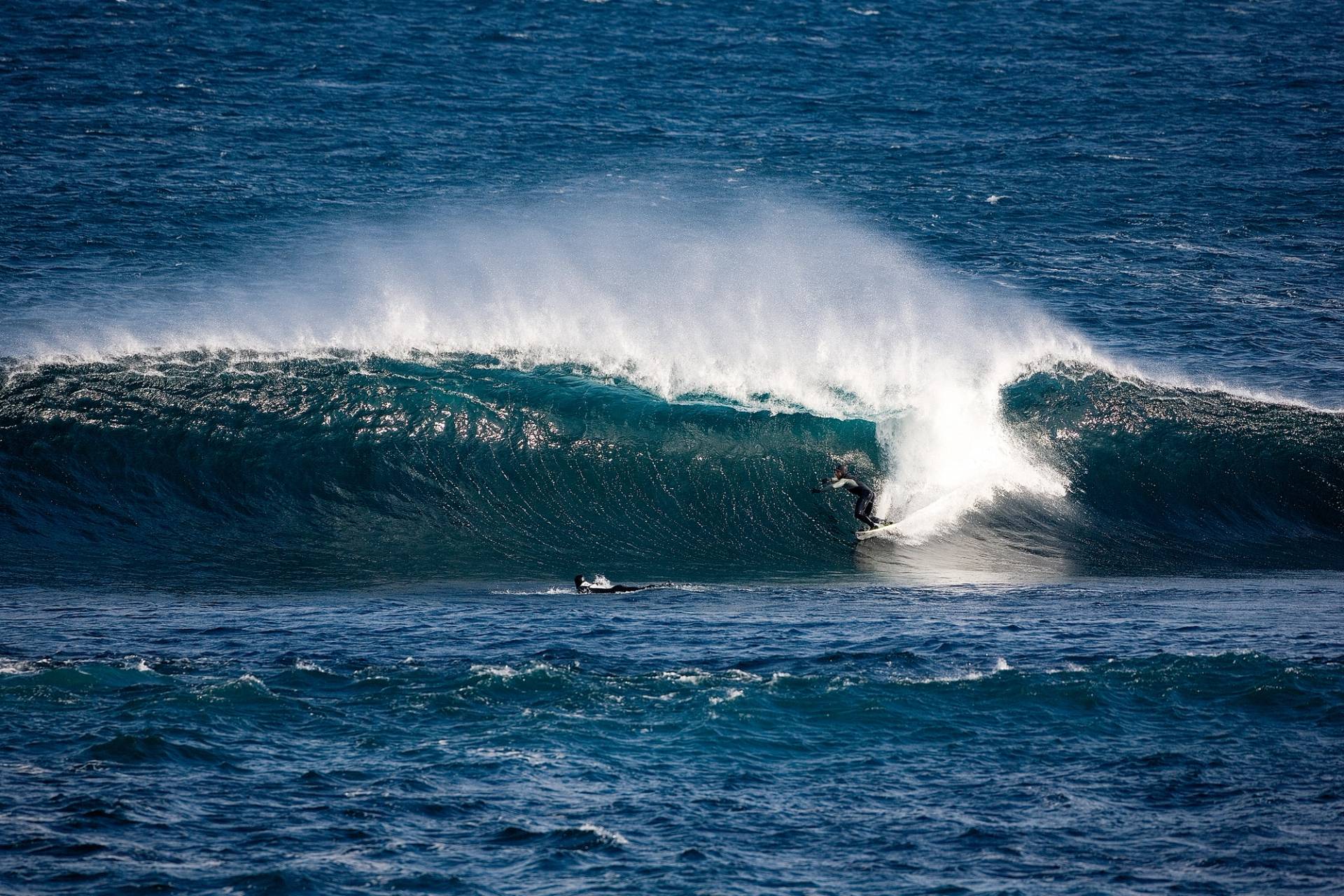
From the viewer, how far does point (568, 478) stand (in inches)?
794

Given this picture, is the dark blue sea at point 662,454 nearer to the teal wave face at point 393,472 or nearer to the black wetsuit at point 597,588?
the teal wave face at point 393,472

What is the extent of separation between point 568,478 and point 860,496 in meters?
4.60

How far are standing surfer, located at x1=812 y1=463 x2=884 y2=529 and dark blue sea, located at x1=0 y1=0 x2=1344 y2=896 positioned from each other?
0.30 m

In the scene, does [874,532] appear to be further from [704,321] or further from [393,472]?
[704,321]

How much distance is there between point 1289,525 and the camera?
2002 cm

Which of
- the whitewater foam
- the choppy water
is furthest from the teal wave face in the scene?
the choppy water

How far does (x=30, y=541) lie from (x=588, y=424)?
8.50 metres

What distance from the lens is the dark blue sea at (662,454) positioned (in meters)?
10.2

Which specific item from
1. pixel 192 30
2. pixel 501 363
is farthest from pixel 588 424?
pixel 192 30

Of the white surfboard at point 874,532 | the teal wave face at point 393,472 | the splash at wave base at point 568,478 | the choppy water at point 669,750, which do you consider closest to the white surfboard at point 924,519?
the white surfboard at point 874,532

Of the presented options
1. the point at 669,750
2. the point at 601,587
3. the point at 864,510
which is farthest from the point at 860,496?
the point at 669,750

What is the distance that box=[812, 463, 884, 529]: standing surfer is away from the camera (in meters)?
19.2

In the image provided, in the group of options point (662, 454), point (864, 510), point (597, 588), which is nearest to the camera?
point (597, 588)

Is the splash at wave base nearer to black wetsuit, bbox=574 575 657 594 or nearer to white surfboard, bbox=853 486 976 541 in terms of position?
white surfboard, bbox=853 486 976 541
